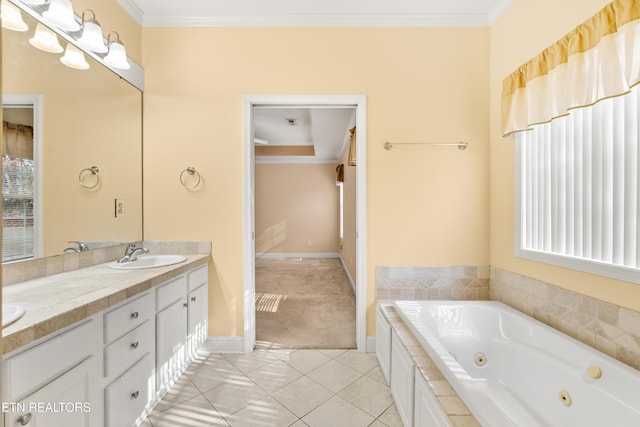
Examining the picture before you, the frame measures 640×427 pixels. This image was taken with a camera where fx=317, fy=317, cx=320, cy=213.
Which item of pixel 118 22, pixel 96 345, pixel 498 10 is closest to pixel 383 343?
pixel 96 345

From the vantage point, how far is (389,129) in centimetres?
253

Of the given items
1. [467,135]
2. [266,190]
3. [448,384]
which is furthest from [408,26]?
[266,190]

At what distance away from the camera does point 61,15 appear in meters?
1.73

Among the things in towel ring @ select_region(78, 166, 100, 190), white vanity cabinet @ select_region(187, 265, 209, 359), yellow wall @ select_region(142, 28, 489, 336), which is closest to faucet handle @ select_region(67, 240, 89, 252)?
towel ring @ select_region(78, 166, 100, 190)

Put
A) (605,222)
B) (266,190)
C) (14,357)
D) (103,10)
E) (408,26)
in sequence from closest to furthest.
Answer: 1. (14,357)
2. (605,222)
3. (103,10)
4. (408,26)
5. (266,190)

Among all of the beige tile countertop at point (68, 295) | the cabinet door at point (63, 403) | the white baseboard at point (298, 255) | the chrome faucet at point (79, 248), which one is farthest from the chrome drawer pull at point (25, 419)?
the white baseboard at point (298, 255)

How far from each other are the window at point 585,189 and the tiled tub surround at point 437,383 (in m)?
0.98

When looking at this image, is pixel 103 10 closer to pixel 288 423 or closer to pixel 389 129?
pixel 389 129

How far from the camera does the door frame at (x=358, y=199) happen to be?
252 cm

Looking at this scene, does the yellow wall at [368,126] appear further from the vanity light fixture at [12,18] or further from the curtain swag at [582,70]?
the vanity light fixture at [12,18]

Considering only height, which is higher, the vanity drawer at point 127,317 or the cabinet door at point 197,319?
the vanity drawer at point 127,317

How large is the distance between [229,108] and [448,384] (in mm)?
2355

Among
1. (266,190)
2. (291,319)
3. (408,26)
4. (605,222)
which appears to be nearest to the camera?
(605,222)

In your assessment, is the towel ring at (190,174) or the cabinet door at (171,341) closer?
the cabinet door at (171,341)
